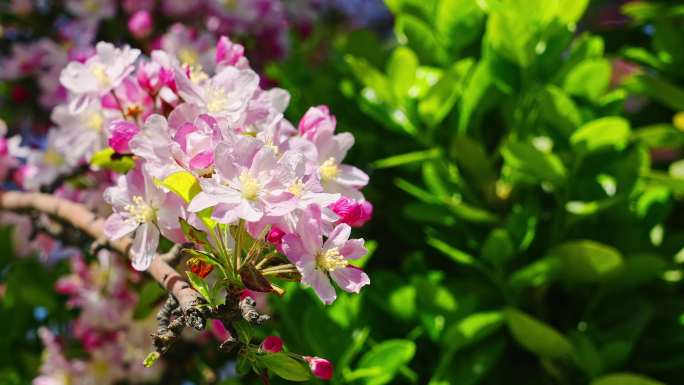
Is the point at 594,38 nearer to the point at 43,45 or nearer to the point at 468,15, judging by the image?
the point at 468,15

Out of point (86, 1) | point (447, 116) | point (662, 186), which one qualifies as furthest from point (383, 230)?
point (86, 1)

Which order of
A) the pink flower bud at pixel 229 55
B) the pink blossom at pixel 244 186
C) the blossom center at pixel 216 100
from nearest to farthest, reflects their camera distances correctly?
the pink blossom at pixel 244 186 < the blossom center at pixel 216 100 < the pink flower bud at pixel 229 55

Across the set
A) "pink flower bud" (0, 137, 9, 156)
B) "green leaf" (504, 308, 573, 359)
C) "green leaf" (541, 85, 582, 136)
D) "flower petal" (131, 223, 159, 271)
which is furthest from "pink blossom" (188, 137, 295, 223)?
"pink flower bud" (0, 137, 9, 156)

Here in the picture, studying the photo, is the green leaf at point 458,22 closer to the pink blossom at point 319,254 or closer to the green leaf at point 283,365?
the pink blossom at point 319,254

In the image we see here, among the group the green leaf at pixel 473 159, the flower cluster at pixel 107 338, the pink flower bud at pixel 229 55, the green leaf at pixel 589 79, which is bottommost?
the flower cluster at pixel 107 338

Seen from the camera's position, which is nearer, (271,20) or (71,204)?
(71,204)

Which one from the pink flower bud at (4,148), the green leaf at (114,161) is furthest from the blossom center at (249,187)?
the pink flower bud at (4,148)

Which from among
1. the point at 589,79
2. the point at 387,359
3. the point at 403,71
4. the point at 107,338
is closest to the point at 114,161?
the point at 387,359
